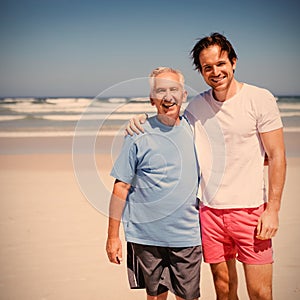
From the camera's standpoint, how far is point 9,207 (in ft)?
16.9

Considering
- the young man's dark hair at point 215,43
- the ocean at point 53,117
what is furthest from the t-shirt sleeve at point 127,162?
the ocean at point 53,117

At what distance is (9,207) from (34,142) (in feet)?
15.1

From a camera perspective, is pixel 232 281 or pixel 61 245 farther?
pixel 61 245

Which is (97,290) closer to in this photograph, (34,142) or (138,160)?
(138,160)

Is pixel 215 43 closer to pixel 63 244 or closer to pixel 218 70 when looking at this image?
pixel 218 70

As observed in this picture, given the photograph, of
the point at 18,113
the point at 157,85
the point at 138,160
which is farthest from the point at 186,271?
the point at 18,113

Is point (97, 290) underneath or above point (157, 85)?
underneath

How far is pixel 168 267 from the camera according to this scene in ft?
7.66

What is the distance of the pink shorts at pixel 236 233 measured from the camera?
7.41 ft

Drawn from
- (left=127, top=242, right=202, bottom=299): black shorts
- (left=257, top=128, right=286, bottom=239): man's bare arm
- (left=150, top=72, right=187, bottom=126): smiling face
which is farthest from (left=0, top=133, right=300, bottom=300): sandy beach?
(left=257, top=128, right=286, bottom=239): man's bare arm

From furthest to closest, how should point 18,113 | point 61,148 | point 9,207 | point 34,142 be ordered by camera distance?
1. point 18,113
2. point 34,142
3. point 61,148
4. point 9,207

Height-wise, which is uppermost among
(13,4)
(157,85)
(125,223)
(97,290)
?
(13,4)

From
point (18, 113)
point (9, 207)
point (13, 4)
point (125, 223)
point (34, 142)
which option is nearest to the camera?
point (125, 223)

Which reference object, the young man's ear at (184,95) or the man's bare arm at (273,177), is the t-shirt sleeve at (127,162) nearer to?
the young man's ear at (184,95)
